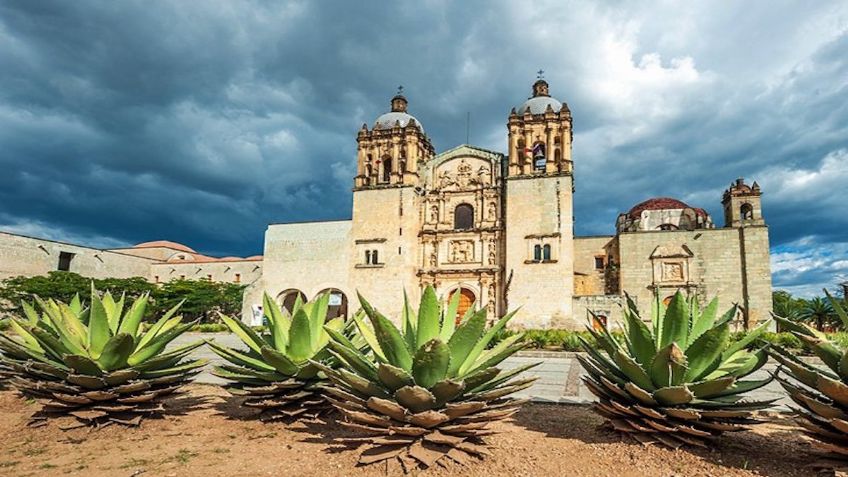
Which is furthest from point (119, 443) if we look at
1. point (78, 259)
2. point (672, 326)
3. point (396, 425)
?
point (78, 259)

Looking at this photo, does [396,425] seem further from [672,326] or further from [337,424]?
[672,326]

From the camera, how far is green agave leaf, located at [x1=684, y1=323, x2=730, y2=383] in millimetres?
2625

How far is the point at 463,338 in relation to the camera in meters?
2.69

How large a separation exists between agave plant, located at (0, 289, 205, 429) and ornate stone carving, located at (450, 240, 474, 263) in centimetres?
2142

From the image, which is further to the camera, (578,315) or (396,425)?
(578,315)

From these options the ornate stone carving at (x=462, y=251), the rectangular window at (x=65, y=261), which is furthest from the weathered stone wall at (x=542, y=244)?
the rectangular window at (x=65, y=261)

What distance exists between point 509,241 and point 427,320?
2114 centimetres

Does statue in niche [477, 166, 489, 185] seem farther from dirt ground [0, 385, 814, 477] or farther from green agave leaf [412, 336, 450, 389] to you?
green agave leaf [412, 336, 450, 389]

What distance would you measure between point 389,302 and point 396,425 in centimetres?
2169

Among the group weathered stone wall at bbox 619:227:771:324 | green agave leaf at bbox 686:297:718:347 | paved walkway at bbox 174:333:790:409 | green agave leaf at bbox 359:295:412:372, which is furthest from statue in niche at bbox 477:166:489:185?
green agave leaf at bbox 359:295:412:372

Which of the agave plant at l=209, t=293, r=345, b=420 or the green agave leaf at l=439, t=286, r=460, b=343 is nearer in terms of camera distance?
the green agave leaf at l=439, t=286, r=460, b=343

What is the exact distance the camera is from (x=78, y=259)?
28969mm

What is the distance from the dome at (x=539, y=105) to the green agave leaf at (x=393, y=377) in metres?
24.7

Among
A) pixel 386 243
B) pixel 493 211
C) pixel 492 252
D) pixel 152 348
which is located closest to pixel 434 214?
pixel 386 243
